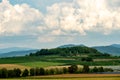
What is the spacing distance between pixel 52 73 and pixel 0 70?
2071 centimetres

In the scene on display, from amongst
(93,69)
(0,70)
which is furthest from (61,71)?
(0,70)

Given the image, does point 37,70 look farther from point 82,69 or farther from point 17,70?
point 82,69

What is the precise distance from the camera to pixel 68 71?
142 m

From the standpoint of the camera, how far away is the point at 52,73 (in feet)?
449

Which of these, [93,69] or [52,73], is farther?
[93,69]

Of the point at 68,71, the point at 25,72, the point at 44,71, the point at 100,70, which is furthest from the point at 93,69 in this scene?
the point at 25,72

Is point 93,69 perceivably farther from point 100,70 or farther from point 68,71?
point 68,71

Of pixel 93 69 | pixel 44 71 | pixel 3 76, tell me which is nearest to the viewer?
pixel 3 76

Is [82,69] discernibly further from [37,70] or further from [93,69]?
[37,70]

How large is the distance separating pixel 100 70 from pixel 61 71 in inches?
765

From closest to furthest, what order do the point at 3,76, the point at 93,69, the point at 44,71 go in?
the point at 3,76 < the point at 44,71 < the point at 93,69

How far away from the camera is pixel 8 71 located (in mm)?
130000

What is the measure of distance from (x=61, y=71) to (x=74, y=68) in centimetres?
628

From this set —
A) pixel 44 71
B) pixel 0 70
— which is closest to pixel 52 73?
pixel 44 71
